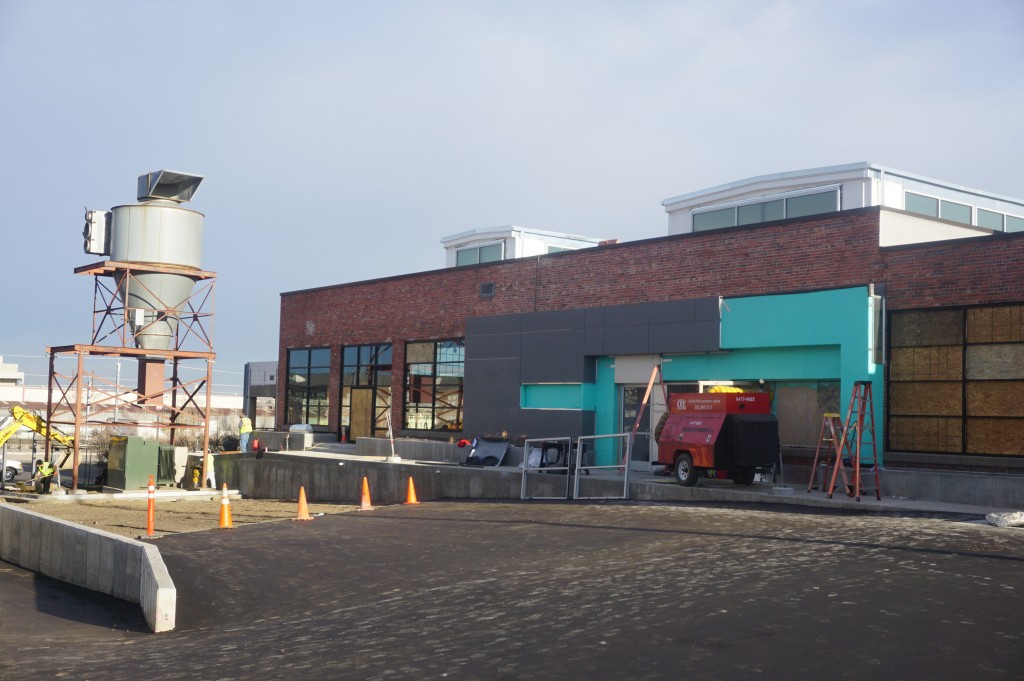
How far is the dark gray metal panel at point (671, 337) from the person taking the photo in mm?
24516

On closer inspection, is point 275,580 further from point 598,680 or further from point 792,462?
point 792,462

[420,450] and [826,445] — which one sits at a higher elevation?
[826,445]

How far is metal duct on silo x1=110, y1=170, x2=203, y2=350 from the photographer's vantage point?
31531 millimetres

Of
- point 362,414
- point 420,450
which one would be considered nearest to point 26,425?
point 362,414

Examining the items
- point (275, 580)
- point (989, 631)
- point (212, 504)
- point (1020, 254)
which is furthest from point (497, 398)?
point (989, 631)

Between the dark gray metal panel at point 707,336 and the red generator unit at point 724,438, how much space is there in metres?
3.03

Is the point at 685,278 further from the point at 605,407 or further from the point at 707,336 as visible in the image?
the point at 605,407

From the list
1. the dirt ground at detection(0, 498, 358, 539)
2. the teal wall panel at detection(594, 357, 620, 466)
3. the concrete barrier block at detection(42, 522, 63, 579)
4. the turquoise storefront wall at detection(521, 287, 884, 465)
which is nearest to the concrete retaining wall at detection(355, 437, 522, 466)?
the teal wall panel at detection(594, 357, 620, 466)

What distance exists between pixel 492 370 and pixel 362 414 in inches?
299

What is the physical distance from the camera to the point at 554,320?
28.4m

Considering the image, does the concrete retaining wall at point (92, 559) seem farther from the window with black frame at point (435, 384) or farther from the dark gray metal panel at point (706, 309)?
the window with black frame at point (435, 384)

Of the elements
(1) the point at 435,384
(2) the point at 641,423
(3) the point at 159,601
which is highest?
(1) the point at 435,384

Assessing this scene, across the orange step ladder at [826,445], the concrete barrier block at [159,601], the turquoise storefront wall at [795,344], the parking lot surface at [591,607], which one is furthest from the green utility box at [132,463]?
the concrete barrier block at [159,601]

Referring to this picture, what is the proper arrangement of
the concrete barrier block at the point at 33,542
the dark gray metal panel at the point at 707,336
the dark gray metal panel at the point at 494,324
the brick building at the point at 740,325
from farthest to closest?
the dark gray metal panel at the point at 494,324, the dark gray metal panel at the point at 707,336, the brick building at the point at 740,325, the concrete barrier block at the point at 33,542
